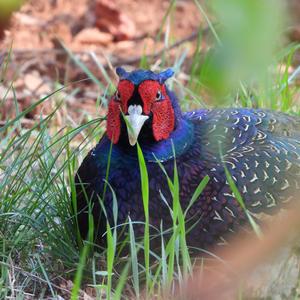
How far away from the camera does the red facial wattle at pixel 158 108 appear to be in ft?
9.36

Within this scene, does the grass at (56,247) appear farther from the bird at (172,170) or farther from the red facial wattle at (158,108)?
the red facial wattle at (158,108)

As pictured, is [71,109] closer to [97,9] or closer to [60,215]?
[97,9]

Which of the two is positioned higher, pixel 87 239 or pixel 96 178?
pixel 96 178

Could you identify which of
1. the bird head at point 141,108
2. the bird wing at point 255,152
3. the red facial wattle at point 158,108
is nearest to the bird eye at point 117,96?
the bird head at point 141,108

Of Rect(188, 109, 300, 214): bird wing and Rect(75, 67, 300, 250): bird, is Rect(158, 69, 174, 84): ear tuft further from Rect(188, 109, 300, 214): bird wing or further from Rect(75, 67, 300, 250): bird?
Rect(188, 109, 300, 214): bird wing

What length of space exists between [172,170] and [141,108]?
1.05 feet

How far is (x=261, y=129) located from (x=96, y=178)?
2.64 feet

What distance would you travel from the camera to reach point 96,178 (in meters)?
3.02

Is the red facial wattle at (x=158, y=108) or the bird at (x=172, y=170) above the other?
the red facial wattle at (x=158, y=108)

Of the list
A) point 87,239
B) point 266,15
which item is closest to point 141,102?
point 87,239

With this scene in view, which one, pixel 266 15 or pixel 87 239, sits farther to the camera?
pixel 87 239

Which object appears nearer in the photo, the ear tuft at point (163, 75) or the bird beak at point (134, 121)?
the bird beak at point (134, 121)

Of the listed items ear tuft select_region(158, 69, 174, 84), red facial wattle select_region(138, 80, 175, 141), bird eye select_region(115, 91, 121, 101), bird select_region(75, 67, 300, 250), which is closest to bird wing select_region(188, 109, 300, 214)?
bird select_region(75, 67, 300, 250)

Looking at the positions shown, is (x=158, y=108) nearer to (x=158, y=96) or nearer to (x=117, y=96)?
(x=158, y=96)
